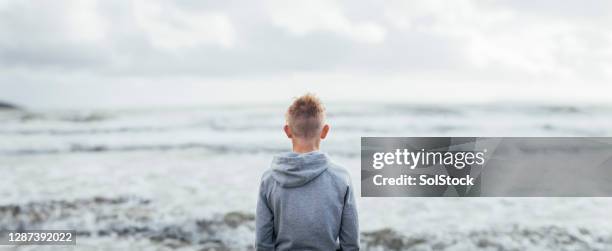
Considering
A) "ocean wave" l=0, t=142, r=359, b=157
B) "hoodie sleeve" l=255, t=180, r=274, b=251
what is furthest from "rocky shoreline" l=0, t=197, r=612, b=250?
"ocean wave" l=0, t=142, r=359, b=157

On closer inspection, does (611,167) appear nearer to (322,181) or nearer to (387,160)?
(387,160)

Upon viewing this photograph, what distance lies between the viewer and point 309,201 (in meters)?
1.96

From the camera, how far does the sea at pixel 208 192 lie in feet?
12.9

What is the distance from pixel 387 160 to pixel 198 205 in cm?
309

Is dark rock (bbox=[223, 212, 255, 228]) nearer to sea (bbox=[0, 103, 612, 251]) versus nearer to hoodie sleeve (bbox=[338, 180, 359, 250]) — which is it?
sea (bbox=[0, 103, 612, 251])

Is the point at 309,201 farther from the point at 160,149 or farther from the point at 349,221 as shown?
the point at 160,149

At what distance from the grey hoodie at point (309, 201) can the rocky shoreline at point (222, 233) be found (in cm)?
176

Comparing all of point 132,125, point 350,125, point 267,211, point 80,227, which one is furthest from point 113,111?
point 267,211

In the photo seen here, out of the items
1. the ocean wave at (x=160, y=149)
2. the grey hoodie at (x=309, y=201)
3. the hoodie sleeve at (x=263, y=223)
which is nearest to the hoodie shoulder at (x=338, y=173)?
the grey hoodie at (x=309, y=201)

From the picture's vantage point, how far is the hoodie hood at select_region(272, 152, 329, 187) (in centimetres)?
194

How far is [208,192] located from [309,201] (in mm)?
3527

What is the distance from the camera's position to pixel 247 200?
16.6 feet

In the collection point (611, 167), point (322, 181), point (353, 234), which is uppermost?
point (322, 181)

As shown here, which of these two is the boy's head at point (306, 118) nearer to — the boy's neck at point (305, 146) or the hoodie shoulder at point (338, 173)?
the boy's neck at point (305, 146)
